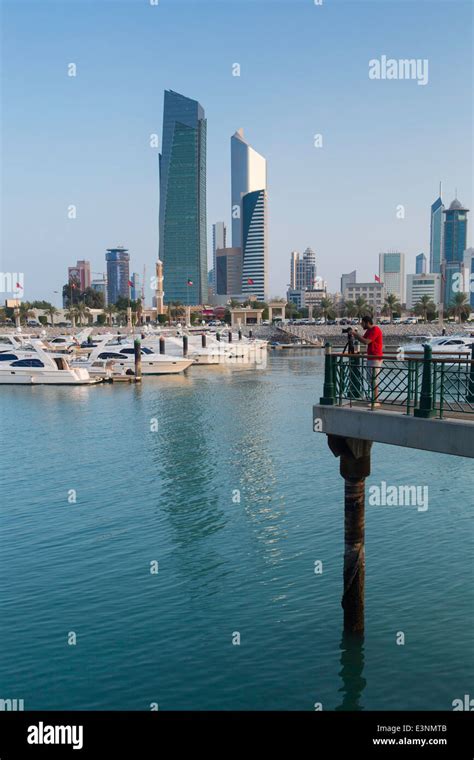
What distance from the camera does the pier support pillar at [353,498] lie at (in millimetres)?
15250

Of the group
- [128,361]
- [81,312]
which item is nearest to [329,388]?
[128,361]

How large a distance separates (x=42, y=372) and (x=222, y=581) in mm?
50744

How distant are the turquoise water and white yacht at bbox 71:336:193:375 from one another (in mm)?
34359

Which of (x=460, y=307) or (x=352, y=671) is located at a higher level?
(x=460, y=307)

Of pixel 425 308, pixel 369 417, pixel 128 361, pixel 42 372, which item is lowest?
pixel 42 372

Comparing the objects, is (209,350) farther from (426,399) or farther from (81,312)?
(81,312)

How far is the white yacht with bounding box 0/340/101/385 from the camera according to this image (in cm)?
6675

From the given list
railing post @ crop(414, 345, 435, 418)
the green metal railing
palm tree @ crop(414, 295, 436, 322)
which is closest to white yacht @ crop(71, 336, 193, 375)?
the green metal railing

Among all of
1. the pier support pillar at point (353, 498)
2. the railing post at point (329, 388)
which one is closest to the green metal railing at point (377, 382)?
the railing post at point (329, 388)

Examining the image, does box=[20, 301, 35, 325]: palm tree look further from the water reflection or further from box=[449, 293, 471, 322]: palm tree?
the water reflection

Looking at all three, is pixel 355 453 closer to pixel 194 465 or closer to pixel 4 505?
pixel 4 505

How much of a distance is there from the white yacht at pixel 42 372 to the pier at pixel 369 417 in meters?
53.2

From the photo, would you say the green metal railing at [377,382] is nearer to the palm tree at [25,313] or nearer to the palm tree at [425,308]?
the palm tree at [425,308]

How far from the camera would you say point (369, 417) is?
14.2 meters
